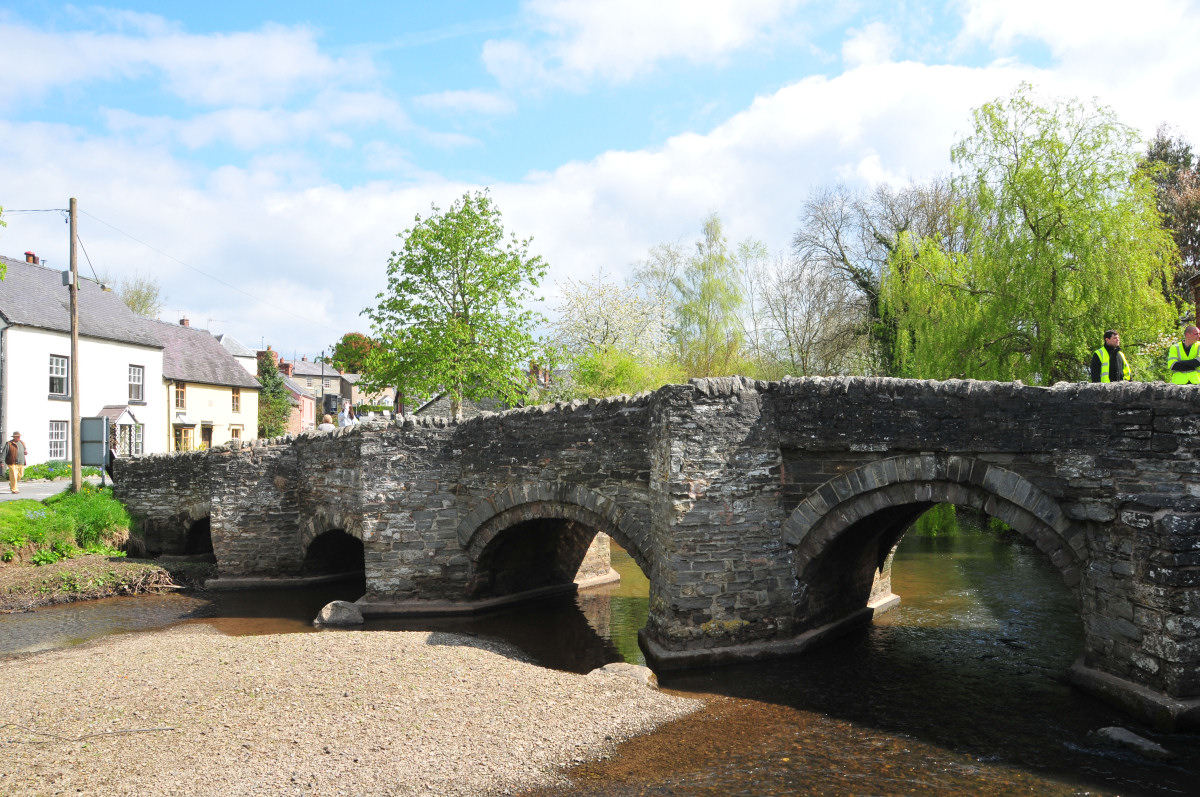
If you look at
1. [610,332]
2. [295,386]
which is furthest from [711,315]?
[295,386]

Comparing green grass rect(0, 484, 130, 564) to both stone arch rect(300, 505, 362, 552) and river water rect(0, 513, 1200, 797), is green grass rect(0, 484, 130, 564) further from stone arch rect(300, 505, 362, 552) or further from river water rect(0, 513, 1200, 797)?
stone arch rect(300, 505, 362, 552)

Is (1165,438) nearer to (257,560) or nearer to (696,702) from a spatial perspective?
(696,702)

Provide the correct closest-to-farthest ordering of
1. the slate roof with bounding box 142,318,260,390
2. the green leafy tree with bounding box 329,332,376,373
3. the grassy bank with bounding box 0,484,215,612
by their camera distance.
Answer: the grassy bank with bounding box 0,484,215,612 < the slate roof with bounding box 142,318,260,390 < the green leafy tree with bounding box 329,332,376,373

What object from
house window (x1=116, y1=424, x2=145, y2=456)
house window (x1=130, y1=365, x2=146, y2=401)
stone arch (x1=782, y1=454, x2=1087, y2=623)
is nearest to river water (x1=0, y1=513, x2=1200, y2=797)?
stone arch (x1=782, y1=454, x2=1087, y2=623)

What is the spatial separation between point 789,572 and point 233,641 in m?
7.49

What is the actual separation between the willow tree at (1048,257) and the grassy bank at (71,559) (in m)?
16.4

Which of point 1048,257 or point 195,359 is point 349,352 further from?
point 1048,257

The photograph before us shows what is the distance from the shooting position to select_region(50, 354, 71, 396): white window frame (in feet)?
85.0

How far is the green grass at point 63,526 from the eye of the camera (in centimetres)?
1619


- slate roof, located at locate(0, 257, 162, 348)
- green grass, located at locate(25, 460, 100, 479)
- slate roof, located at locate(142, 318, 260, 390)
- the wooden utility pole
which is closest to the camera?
the wooden utility pole

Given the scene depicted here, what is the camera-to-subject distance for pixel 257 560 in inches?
623

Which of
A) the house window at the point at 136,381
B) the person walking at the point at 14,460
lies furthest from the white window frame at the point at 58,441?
the person walking at the point at 14,460

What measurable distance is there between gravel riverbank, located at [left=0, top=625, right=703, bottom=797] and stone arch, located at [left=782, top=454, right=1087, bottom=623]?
2.52m

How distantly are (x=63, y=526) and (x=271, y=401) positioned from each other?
27.8 metres
